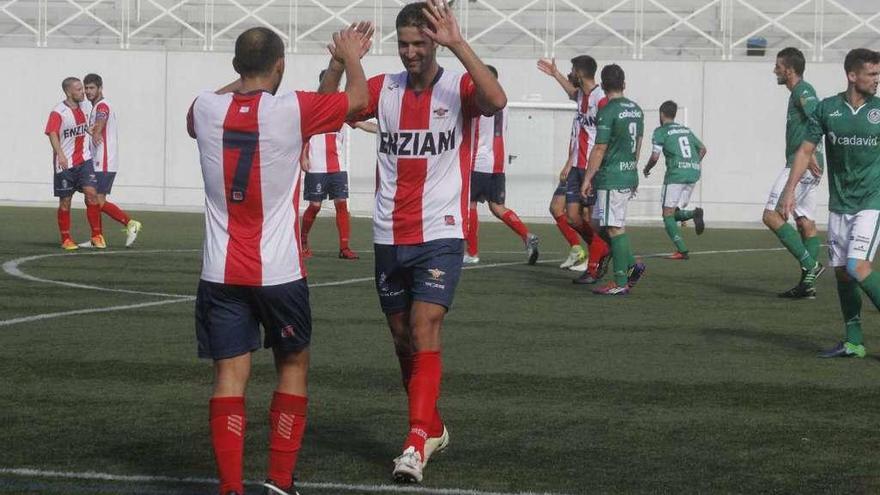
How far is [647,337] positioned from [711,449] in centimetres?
398

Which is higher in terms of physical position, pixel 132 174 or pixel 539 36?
pixel 539 36

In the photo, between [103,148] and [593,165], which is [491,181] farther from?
[103,148]

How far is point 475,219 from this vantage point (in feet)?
55.8

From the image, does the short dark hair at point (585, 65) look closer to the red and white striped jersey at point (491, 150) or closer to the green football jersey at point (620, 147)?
the green football jersey at point (620, 147)

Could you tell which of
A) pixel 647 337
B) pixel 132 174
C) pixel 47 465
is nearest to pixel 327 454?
pixel 47 465

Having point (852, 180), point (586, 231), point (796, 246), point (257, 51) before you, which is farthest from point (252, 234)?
point (586, 231)

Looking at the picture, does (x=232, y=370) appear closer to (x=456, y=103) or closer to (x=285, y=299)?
(x=285, y=299)

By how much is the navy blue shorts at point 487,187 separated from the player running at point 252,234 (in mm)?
11722

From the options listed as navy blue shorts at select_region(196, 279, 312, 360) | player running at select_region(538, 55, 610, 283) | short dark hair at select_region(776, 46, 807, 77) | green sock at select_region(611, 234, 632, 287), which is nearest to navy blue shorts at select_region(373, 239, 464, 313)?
navy blue shorts at select_region(196, 279, 312, 360)

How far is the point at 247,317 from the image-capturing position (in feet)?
17.6

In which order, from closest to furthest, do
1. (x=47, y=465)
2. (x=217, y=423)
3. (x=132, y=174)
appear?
(x=217, y=423) → (x=47, y=465) → (x=132, y=174)

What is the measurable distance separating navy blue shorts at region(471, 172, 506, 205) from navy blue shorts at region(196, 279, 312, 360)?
11.7 m

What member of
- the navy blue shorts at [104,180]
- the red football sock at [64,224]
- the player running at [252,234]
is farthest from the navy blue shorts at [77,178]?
the player running at [252,234]

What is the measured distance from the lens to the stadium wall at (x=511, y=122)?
100ft
